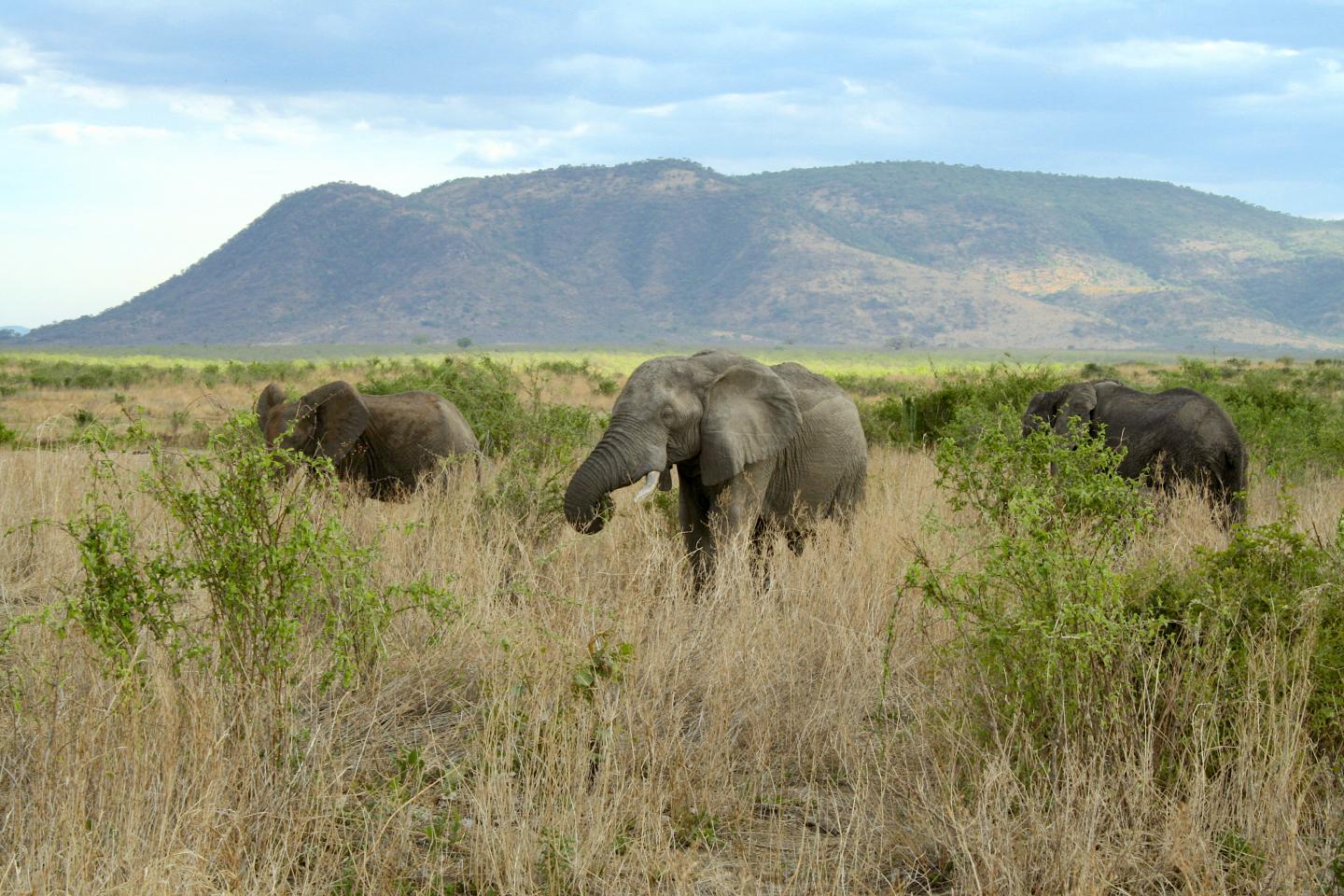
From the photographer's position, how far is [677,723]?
5.37 meters

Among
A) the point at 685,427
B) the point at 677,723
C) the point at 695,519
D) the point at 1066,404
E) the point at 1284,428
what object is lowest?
the point at 677,723

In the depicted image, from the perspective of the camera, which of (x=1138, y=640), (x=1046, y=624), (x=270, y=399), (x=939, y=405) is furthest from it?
(x=939, y=405)

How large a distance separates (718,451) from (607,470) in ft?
2.41

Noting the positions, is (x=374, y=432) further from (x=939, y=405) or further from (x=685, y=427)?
(x=939, y=405)

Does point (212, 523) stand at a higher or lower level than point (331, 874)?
higher

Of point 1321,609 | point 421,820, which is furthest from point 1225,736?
point 421,820

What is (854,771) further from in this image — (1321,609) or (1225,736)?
(1321,609)

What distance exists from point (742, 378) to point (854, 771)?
11.8 ft

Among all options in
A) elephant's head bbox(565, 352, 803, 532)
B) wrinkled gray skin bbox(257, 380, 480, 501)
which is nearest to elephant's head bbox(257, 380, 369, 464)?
wrinkled gray skin bbox(257, 380, 480, 501)

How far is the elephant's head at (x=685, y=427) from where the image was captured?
7.68m

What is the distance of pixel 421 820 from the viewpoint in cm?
477

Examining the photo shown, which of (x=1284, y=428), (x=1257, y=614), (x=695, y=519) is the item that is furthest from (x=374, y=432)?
(x=1284, y=428)

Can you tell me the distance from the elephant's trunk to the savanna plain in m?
0.91

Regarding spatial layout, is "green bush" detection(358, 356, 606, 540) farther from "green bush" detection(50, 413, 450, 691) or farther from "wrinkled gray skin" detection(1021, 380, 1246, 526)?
"wrinkled gray skin" detection(1021, 380, 1246, 526)
